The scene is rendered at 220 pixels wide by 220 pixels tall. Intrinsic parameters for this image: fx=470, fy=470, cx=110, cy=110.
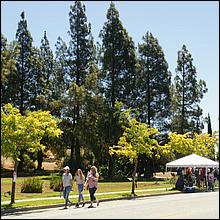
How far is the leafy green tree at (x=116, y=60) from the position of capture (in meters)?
50.4

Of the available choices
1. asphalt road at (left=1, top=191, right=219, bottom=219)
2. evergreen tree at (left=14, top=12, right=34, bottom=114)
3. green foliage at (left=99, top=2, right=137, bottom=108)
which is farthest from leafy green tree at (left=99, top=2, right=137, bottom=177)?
asphalt road at (left=1, top=191, right=219, bottom=219)

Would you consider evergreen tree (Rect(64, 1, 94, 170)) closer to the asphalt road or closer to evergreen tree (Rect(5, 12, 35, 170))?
evergreen tree (Rect(5, 12, 35, 170))

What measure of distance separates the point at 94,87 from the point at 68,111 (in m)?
4.12

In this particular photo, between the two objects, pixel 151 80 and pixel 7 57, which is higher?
pixel 151 80

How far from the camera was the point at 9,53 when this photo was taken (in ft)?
66.4

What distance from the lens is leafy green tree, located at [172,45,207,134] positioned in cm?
5500

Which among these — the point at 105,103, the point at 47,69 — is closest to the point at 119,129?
the point at 105,103

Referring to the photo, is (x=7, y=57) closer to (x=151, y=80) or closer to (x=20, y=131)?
(x=20, y=131)

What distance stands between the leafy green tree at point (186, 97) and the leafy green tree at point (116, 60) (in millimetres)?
6941

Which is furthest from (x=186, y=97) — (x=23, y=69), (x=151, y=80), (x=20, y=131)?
(x=20, y=131)

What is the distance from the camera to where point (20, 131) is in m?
20.0

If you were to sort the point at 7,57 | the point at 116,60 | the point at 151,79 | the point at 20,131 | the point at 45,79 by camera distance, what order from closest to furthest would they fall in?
the point at 7,57 < the point at 20,131 < the point at 116,60 < the point at 151,79 < the point at 45,79

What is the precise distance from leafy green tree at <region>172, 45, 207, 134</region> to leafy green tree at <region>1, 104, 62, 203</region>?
3512 cm

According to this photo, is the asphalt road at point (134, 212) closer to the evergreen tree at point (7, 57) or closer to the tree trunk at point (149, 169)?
the evergreen tree at point (7, 57)
